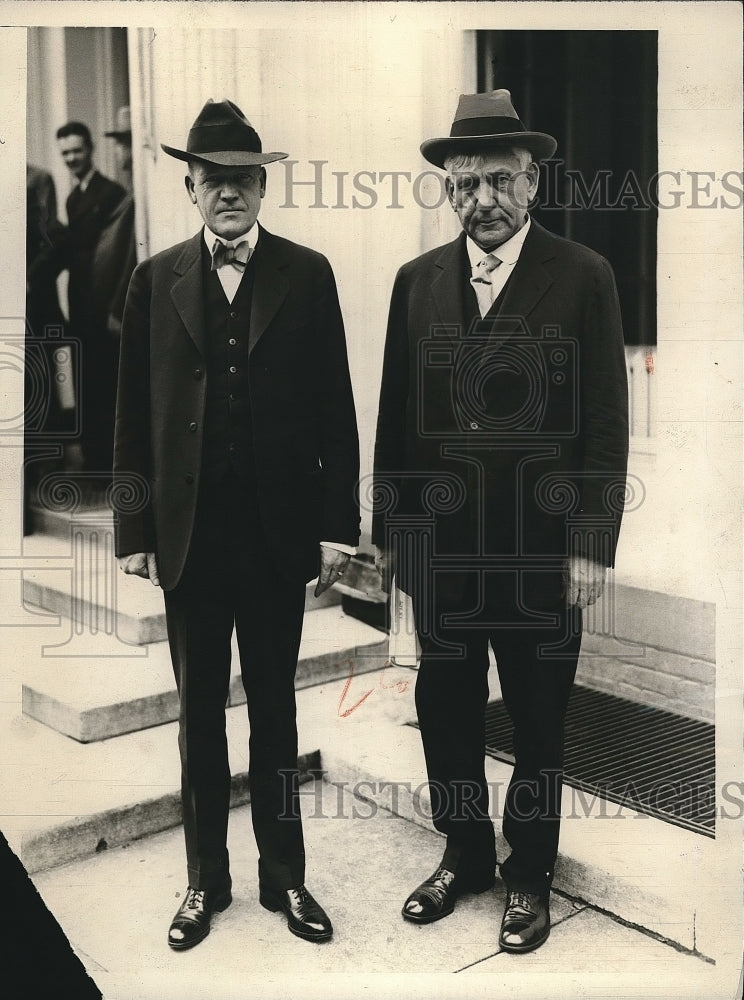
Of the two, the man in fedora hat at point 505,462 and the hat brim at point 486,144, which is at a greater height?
the hat brim at point 486,144

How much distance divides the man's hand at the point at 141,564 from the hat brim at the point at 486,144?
1.45 metres

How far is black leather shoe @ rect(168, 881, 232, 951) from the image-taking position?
3.19 metres

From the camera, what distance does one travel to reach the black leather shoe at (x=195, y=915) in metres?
3.19

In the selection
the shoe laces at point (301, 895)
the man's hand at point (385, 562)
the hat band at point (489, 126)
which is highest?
the hat band at point (489, 126)

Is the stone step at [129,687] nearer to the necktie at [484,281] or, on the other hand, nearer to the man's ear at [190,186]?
the necktie at [484,281]

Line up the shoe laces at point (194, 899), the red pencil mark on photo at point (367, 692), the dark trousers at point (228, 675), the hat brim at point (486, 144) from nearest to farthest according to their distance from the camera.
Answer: the hat brim at point (486, 144) → the dark trousers at point (228, 675) → the shoe laces at point (194, 899) → the red pencil mark on photo at point (367, 692)

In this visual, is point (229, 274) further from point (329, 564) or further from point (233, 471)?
point (329, 564)

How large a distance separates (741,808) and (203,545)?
1.84 meters

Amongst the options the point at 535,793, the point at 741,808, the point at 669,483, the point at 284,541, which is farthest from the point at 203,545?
the point at 741,808

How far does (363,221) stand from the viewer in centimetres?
327

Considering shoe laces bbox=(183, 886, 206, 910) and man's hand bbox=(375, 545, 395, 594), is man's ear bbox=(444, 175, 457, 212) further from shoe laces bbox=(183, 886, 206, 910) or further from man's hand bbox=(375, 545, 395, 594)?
shoe laces bbox=(183, 886, 206, 910)

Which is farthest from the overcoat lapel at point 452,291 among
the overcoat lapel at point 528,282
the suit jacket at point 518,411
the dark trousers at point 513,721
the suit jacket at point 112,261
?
the suit jacket at point 112,261

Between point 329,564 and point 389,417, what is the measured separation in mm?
481

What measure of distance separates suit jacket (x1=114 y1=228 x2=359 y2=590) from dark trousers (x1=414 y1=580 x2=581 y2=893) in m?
0.48
